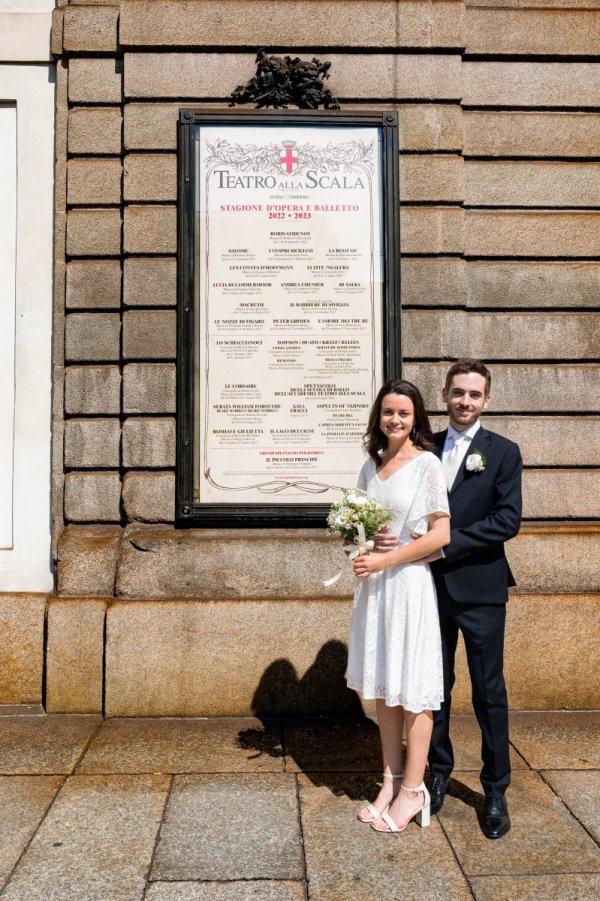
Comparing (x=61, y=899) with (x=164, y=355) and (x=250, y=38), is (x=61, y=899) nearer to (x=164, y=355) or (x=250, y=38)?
(x=164, y=355)

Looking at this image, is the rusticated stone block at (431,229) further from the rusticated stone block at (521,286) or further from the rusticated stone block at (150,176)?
the rusticated stone block at (150,176)

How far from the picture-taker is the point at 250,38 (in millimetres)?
6145

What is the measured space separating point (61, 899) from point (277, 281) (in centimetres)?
433

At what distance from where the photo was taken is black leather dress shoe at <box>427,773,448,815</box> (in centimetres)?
412

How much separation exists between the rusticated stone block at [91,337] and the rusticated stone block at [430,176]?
252 centimetres

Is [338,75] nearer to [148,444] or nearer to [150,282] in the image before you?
[150,282]

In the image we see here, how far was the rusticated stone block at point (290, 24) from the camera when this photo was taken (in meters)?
6.13

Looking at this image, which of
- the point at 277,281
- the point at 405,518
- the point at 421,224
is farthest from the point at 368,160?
the point at 405,518

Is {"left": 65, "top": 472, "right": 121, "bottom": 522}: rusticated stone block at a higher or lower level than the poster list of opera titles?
lower

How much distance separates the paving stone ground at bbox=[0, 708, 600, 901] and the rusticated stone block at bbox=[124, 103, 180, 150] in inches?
171

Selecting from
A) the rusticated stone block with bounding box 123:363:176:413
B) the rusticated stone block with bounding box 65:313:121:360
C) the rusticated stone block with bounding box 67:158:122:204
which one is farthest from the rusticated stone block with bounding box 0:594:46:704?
the rusticated stone block with bounding box 67:158:122:204

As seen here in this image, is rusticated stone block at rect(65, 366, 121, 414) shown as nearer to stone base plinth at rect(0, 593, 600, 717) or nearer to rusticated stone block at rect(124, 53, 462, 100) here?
stone base plinth at rect(0, 593, 600, 717)

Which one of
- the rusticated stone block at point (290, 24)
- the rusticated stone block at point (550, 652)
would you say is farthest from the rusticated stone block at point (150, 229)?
the rusticated stone block at point (550, 652)

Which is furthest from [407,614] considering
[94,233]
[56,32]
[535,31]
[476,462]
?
[56,32]
